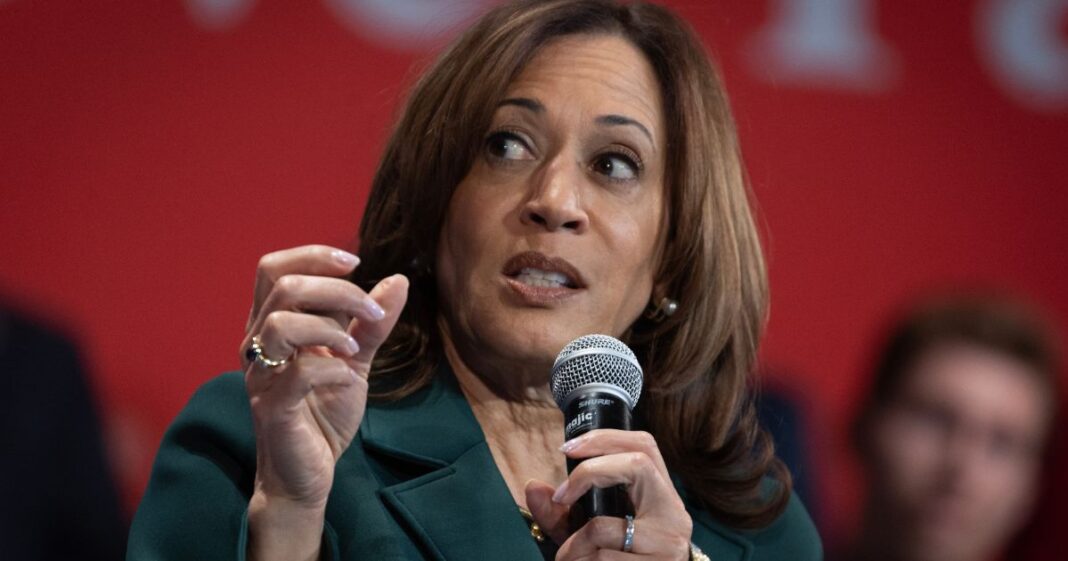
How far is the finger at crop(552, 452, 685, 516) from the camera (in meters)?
1.42

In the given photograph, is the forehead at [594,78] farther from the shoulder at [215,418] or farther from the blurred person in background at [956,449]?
the blurred person in background at [956,449]

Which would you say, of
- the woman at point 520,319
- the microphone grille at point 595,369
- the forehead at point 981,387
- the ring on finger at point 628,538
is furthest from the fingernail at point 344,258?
the forehead at point 981,387

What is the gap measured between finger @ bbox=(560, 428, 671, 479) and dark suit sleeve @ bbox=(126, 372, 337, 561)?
1.37 ft

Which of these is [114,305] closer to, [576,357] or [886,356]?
[576,357]

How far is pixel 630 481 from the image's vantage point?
57.2 inches

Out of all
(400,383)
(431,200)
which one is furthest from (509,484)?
(431,200)

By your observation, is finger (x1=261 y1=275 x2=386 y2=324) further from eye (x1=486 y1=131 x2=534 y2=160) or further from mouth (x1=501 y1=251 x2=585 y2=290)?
eye (x1=486 y1=131 x2=534 y2=160)

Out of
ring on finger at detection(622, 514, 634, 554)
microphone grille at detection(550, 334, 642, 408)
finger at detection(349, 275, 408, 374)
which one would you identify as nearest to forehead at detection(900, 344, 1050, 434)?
microphone grille at detection(550, 334, 642, 408)

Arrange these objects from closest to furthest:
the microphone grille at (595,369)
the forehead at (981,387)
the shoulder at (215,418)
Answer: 1. the microphone grille at (595,369)
2. the shoulder at (215,418)
3. the forehead at (981,387)

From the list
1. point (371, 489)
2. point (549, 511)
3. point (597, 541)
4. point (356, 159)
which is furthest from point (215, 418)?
point (356, 159)

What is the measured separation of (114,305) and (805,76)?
4.94ft

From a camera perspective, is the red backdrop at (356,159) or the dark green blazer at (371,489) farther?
the red backdrop at (356,159)

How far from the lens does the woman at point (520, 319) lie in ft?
5.69

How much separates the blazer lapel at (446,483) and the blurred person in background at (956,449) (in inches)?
45.1
